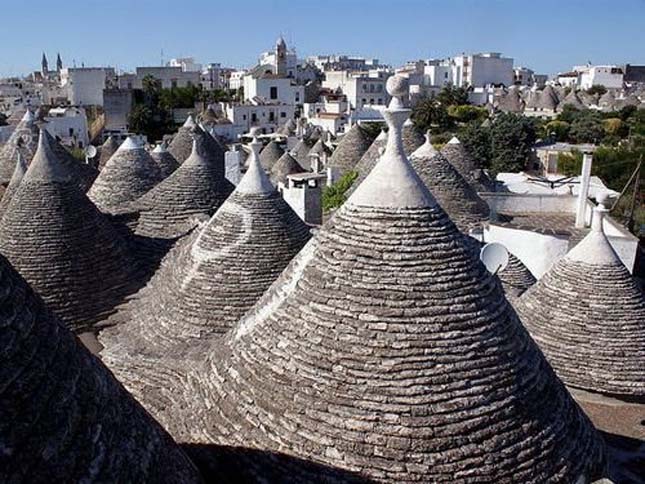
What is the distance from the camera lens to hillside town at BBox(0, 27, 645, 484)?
13.8 ft

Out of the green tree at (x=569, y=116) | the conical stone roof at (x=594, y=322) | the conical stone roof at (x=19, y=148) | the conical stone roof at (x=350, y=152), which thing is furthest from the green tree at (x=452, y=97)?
the conical stone roof at (x=594, y=322)

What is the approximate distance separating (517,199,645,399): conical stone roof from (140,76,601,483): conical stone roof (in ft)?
13.2

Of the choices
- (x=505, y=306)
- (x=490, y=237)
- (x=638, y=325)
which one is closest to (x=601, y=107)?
(x=490, y=237)

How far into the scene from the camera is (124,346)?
973 centimetres

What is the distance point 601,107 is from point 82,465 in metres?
81.7

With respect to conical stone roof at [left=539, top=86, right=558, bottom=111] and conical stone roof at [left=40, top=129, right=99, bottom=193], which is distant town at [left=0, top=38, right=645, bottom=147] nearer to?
conical stone roof at [left=539, top=86, right=558, bottom=111]

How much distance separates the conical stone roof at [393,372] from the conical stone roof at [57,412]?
61.5 inches

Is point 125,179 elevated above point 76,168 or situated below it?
below

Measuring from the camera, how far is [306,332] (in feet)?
19.7

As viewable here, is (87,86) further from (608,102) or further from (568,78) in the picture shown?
(568,78)

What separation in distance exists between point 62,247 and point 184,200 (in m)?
2.83

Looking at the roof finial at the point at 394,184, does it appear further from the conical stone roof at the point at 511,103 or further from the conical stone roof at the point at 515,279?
the conical stone roof at the point at 511,103

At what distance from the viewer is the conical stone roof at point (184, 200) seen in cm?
1347

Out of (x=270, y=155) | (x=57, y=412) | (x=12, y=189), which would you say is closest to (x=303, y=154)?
(x=270, y=155)
